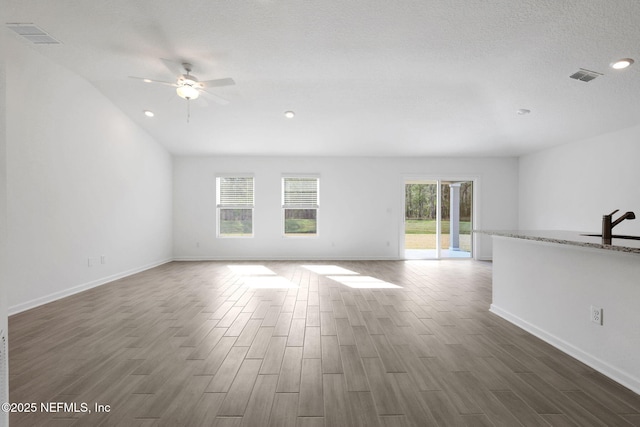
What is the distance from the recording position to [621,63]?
3.47m

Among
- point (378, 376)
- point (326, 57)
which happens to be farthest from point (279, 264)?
point (378, 376)

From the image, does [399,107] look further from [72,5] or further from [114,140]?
[114,140]

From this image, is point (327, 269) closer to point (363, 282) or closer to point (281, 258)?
point (363, 282)

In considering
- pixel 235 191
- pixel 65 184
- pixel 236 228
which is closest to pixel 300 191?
pixel 235 191

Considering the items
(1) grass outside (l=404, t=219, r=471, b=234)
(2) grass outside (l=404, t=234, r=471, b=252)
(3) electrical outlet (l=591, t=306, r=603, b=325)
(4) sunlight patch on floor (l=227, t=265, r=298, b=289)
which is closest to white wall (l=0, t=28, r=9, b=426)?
(4) sunlight patch on floor (l=227, t=265, r=298, b=289)

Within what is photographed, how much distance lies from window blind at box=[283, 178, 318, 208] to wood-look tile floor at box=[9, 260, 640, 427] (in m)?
3.80

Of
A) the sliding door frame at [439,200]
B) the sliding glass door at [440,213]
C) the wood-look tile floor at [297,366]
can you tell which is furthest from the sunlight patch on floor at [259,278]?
the sliding glass door at [440,213]

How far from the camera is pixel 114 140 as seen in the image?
5207 mm

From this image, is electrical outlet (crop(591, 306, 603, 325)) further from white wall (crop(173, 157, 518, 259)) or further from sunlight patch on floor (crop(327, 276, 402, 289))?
white wall (crop(173, 157, 518, 259))

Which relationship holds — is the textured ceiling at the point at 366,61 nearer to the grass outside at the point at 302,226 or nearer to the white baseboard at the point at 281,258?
the grass outside at the point at 302,226

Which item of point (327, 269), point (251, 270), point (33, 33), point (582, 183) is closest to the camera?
point (33, 33)

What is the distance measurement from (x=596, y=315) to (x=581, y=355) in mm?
360

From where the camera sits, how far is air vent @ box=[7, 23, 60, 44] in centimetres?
323

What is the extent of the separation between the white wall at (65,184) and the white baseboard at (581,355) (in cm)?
542
